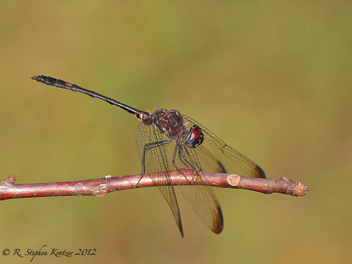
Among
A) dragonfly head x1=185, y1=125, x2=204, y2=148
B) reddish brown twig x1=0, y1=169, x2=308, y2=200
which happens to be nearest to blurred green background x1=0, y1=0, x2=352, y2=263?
dragonfly head x1=185, y1=125, x2=204, y2=148

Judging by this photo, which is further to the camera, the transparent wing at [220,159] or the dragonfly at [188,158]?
the transparent wing at [220,159]

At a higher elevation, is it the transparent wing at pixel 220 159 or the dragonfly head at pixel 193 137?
the dragonfly head at pixel 193 137

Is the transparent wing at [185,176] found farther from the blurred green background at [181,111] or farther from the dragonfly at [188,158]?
the blurred green background at [181,111]

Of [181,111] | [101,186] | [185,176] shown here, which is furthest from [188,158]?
[181,111]

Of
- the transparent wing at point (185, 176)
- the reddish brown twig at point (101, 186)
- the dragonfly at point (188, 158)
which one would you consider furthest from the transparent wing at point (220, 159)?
the reddish brown twig at point (101, 186)

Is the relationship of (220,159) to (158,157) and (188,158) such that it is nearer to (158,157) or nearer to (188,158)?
(188,158)

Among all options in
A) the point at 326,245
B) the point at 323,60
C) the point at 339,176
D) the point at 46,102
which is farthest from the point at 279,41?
the point at 46,102

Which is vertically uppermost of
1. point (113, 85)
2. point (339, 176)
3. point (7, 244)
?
point (113, 85)

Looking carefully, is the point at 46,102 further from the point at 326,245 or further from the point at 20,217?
the point at 326,245
